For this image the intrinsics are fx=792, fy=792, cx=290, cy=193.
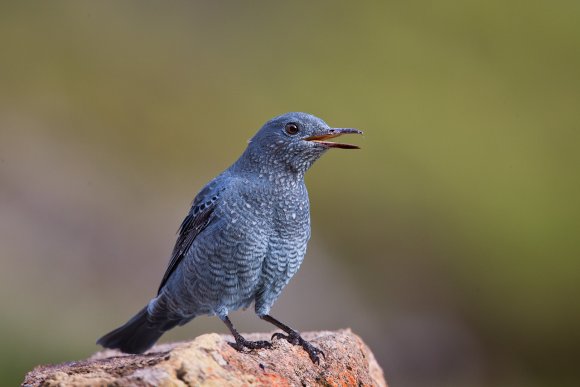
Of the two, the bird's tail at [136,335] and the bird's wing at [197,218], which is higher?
the bird's wing at [197,218]

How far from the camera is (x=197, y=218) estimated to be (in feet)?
16.8

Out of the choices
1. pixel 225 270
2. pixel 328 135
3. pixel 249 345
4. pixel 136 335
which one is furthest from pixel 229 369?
pixel 136 335

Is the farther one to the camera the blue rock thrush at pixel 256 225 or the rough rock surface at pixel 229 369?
the blue rock thrush at pixel 256 225

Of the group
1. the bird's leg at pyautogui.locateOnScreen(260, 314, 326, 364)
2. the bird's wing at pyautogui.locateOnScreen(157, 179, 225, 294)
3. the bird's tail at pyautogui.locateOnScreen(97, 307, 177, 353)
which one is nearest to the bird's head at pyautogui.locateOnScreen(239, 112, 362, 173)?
the bird's wing at pyautogui.locateOnScreen(157, 179, 225, 294)

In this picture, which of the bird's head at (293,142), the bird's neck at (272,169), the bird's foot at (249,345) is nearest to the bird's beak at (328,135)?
the bird's head at (293,142)

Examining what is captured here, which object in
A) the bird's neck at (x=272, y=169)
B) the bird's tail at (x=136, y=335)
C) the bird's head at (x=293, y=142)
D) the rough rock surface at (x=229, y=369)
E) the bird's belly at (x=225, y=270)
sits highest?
the bird's head at (x=293, y=142)

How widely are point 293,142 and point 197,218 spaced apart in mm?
804

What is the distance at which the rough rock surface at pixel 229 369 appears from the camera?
3305 millimetres

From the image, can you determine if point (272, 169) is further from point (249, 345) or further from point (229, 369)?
point (229, 369)

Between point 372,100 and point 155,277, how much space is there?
407 cm

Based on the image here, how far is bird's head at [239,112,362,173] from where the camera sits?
16.1ft

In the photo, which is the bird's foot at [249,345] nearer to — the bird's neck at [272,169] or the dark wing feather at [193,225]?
the dark wing feather at [193,225]

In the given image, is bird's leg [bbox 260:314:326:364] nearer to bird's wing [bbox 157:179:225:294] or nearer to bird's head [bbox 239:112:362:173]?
bird's wing [bbox 157:179:225:294]

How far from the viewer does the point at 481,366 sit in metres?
10.4
